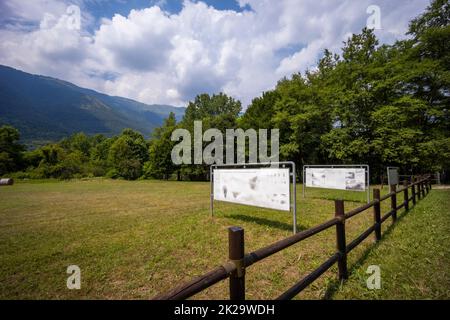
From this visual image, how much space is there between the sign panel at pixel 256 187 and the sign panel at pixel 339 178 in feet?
18.3

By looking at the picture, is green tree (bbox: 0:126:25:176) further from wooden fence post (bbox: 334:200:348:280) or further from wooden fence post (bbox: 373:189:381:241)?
wooden fence post (bbox: 373:189:381:241)

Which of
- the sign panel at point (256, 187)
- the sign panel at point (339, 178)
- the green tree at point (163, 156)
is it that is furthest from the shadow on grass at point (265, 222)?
the green tree at point (163, 156)

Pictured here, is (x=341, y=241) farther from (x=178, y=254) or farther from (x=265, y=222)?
(x=265, y=222)

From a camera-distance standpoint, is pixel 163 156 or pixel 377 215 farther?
pixel 163 156

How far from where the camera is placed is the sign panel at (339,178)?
9.17m

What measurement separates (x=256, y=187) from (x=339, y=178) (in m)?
5.74

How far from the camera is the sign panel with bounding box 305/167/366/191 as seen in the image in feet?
30.1

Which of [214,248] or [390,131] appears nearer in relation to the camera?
[214,248]

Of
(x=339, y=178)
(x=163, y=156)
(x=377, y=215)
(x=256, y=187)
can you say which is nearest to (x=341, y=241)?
(x=377, y=215)

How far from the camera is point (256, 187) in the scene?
610 cm

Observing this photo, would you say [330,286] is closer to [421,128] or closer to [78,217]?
[78,217]
